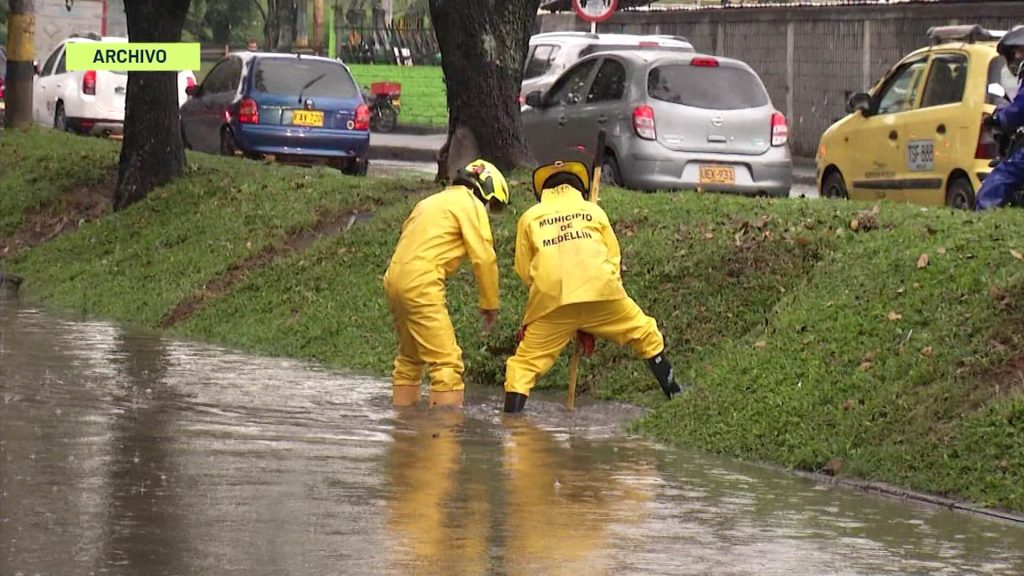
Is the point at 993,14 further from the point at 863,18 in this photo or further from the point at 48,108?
the point at 48,108

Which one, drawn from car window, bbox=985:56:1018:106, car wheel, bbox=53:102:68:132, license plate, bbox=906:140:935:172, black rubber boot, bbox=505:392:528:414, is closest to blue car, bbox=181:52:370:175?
car wheel, bbox=53:102:68:132

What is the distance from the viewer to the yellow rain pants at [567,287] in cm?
1053

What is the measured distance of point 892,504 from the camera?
8.52 meters

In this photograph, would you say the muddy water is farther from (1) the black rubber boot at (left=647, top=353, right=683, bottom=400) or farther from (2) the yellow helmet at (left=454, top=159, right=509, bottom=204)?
(2) the yellow helmet at (left=454, top=159, right=509, bottom=204)

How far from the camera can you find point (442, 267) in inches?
436

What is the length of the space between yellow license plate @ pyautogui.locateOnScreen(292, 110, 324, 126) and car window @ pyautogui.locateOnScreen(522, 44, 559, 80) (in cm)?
423

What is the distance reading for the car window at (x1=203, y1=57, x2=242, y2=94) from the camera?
2322cm

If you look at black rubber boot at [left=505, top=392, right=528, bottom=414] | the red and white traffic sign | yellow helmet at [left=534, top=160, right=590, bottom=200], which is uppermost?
the red and white traffic sign

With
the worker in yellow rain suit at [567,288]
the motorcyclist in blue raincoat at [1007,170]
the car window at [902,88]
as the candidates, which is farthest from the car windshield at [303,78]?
the worker in yellow rain suit at [567,288]

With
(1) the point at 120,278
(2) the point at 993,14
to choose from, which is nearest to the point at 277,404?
(1) the point at 120,278

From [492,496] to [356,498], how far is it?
605 millimetres

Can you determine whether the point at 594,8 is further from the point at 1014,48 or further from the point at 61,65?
the point at 1014,48

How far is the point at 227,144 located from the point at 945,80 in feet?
33.1

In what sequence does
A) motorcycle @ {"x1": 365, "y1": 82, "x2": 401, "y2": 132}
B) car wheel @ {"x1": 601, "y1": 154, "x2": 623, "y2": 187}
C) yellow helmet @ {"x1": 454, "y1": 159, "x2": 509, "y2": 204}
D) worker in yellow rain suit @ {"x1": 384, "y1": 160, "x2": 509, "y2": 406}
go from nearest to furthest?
worker in yellow rain suit @ {"x1": 384, "y1": 160, "x2": 509, "y2": 406} → yellow helmet @ {"x1": 454, "y1": 159, "x2": 509, "y2": 204} → car wheel @ {"x1": 601, "y1": 154, "x2": 623, "y2": 187} → motorcycle @ {"x1": 365, "y1": 82, "x2": 401, "y2": 132}
